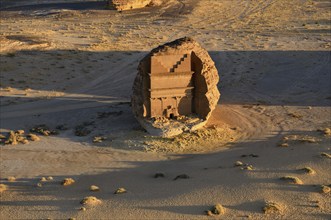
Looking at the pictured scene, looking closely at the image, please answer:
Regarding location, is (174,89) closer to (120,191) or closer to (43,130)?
(120,191)

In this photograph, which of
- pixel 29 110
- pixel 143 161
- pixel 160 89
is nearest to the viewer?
pixel 143 161

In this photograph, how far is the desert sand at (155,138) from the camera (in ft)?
41.9

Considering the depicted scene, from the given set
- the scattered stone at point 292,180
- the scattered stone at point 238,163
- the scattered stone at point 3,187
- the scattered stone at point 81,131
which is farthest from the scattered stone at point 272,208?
the scattered stone at point 81,131

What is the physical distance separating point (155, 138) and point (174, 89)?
197 centimetres

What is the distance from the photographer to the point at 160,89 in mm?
17453

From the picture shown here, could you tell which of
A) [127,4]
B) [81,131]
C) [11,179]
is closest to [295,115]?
[81,131]

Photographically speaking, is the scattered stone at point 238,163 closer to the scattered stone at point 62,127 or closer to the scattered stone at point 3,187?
the scattered stone at point 3,187

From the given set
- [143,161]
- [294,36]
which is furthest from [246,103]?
[294,36]

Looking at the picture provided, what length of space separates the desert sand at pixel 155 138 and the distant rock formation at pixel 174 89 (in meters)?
0.58

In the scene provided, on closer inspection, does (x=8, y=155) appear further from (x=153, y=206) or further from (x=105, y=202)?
(x=153, y=206)

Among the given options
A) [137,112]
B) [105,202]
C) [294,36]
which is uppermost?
[294,36]

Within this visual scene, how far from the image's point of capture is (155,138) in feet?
56.8

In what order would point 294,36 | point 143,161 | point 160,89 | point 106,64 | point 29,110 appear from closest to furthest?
1. point 143,161
2. point 160,89
3. point 29,110
4. point 106,64
5. point 294,36

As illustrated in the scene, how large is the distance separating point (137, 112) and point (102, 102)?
5.27 metres
